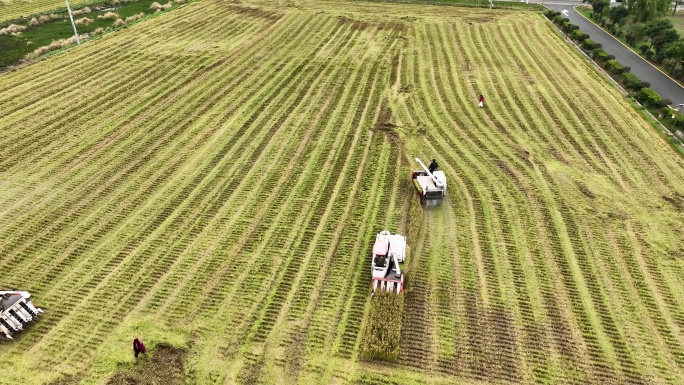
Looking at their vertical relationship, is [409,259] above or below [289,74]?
below

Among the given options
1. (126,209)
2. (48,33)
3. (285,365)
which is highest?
(48,33)

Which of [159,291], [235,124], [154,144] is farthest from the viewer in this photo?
[235,124]

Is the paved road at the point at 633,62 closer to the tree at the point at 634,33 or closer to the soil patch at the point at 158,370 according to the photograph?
the tree at the point at 634,33

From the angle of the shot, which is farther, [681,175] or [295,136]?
[295,136]

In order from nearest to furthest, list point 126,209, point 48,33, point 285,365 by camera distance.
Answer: point 285,365, point 126,209, point 48,33

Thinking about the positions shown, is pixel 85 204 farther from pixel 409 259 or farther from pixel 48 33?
pixel 48 33

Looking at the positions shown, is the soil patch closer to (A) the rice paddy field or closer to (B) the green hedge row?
(A) the rice paddy field

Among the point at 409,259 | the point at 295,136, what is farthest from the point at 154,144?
Result: the point at 409,259

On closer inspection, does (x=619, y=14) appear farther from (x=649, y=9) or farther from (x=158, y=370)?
(x=158, y=370)
